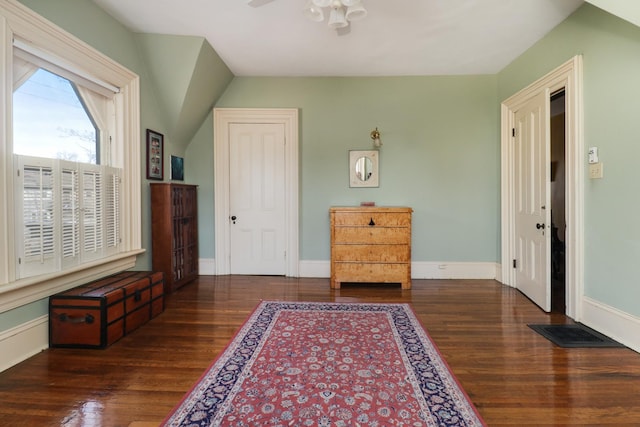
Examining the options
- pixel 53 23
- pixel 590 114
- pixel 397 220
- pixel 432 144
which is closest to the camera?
pixel 53 23

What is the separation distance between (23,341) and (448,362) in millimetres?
2848

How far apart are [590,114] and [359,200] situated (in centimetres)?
247

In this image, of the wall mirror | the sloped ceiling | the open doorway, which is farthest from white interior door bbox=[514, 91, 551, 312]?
the sloped ceiling

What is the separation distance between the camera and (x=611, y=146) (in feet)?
7.85

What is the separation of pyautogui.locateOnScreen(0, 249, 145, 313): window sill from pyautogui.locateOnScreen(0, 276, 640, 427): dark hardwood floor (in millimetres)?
415

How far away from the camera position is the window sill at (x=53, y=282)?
1.97m

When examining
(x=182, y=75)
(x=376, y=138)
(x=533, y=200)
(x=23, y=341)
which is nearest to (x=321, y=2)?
(x=182, y=75)

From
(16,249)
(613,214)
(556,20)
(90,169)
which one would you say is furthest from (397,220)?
(16,249)

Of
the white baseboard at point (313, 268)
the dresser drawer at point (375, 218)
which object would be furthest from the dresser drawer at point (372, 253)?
the white baseboard at point (313, 268)

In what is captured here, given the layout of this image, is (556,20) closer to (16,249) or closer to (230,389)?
(230,389)

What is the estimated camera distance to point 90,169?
260 cm

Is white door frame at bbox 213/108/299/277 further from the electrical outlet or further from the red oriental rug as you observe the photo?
the electrical outlet

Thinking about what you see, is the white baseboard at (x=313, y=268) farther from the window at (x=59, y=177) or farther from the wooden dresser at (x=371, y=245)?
the window at (x=59, y=177)

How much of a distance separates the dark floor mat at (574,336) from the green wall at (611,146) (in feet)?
0.87
